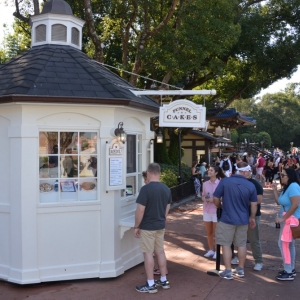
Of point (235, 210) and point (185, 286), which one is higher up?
point (235, 210)

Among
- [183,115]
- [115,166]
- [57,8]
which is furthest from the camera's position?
[57,8]

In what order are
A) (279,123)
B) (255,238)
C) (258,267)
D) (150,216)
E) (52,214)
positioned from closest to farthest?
(150,216) < (52,214) < (255,238) < (258,267) < (279,123)

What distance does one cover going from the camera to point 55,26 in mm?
8359

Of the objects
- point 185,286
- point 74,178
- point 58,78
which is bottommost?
point 185,286

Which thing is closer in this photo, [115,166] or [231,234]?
[231,234]

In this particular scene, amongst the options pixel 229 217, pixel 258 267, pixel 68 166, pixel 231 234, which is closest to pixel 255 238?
pixel 258 267

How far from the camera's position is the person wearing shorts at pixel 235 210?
670 cm

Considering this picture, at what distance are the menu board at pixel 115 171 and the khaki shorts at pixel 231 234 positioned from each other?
5.68ft

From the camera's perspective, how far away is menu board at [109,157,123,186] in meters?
6.96

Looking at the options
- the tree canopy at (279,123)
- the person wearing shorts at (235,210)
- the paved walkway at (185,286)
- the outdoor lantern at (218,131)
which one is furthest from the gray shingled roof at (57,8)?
the tree canopy at (279,123)

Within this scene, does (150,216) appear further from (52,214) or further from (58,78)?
(58,78)

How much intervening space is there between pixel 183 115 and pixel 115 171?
55.2 inches

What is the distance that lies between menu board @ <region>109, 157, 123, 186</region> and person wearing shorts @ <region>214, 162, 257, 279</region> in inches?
60.0

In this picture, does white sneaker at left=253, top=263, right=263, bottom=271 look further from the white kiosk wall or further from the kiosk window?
the kiosk window
